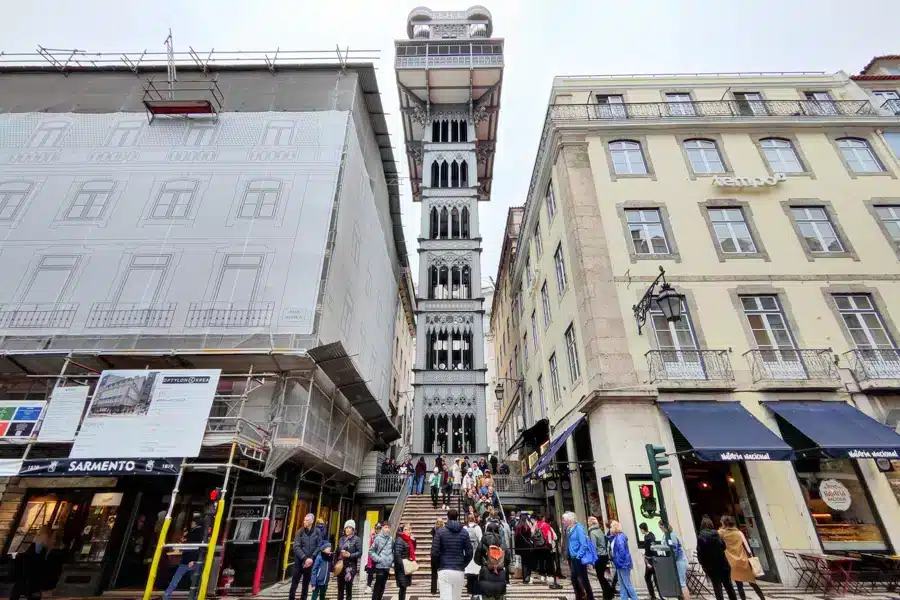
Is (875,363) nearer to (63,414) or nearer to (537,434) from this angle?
(537,434)

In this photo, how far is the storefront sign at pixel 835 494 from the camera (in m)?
11.7

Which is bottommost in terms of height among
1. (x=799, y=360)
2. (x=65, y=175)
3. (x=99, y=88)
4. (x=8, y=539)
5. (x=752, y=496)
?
(x=8, y=539)

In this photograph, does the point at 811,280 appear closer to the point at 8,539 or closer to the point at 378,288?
the point at 378,288

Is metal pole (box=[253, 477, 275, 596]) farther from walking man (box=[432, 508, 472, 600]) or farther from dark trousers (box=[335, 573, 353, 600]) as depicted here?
walking man (box=[432, 508, 472, 600])

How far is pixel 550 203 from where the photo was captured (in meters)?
19.8

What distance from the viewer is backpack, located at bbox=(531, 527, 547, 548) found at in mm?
11169

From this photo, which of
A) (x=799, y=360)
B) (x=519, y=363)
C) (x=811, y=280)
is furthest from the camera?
(x=519, y=363)

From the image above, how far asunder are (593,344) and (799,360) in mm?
6455

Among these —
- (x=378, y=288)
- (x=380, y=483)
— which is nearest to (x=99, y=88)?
(x=378, y=288)

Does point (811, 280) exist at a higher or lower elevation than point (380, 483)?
higher

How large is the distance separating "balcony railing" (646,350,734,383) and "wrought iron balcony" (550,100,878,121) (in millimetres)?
10692

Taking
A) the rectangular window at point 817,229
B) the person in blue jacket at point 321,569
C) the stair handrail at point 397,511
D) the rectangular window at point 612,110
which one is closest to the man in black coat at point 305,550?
the person in blue jacket at point 321,569

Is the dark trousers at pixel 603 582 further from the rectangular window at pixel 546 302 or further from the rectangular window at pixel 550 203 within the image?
the rectangular window at pixel 550 203

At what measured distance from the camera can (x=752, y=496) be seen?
1180 cm
